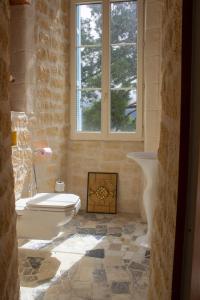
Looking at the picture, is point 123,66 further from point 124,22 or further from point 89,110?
point 89,110

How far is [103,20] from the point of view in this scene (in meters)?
4.43

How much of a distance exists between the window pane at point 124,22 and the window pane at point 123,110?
0.70 m

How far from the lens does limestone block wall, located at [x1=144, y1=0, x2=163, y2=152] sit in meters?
3.92

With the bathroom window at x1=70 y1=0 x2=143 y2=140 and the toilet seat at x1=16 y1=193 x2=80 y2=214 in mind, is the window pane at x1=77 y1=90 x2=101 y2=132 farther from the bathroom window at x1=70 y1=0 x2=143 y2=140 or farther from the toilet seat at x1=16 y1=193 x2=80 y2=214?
the toilet seat at x1=16 y1=193 x2=80 y2=214

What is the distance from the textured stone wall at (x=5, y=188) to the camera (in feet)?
4.05

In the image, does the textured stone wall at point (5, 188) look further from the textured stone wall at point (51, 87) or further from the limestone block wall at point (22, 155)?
the textured stone wall at point (51, 87)

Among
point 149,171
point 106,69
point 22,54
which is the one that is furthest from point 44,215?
point 106,69

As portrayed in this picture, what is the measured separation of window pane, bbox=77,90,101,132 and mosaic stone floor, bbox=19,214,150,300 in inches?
53.6

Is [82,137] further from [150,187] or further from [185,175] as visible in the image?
[185,175]

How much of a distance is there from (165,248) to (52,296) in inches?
51.6

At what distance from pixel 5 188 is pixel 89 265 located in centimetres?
183

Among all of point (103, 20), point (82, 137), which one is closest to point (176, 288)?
point (82, 137)

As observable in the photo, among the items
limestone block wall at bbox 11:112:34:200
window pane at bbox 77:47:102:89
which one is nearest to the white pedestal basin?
limestone block wall at bbox 11:112:34:200

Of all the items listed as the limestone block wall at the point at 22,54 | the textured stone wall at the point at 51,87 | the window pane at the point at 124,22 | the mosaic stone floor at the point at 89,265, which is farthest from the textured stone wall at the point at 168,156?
the window pane at the point at 124,22
